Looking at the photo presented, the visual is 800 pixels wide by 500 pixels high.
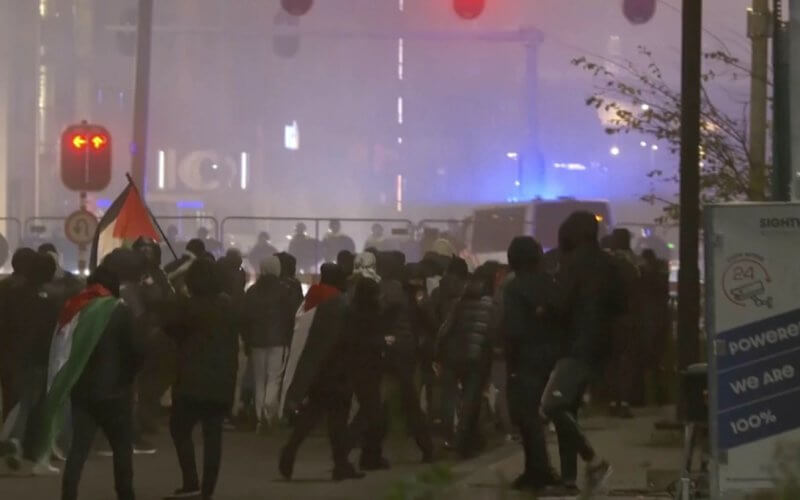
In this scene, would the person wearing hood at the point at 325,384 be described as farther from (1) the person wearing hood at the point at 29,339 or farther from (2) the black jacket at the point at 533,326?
(1) the person wearing hood at the point at 29,339

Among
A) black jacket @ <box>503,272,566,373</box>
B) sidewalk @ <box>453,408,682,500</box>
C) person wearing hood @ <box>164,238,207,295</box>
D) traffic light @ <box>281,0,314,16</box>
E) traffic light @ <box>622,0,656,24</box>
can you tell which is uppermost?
traffic light @ <box>281,0,314,16</box>

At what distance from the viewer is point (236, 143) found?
154 feet

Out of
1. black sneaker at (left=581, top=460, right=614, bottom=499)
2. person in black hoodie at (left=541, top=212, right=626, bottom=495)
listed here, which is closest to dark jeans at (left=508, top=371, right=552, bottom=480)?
person in black hoodie at (left=541, top=212, right=626, bottom=495)

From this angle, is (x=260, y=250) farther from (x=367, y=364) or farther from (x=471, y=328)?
(x=367, y=364)

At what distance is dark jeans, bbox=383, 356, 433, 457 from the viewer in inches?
501

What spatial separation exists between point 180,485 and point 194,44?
112 ft

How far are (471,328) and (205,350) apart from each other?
3330 mm

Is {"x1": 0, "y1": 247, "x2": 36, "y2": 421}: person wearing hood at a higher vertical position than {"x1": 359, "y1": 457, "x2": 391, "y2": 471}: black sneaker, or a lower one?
higher

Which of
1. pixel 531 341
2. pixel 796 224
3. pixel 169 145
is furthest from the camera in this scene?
pixel 169 145

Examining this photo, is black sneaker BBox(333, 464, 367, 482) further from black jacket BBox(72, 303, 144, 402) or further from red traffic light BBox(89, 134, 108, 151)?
red traffic light BBox(89, 134, 108, 151)

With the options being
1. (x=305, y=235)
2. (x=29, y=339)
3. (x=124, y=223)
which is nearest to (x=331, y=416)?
(x=29, y=339)

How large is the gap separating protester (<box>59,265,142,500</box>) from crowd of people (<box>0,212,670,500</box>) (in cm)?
1

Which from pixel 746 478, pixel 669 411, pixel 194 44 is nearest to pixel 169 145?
pixel 194 44

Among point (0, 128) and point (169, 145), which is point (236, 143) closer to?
point (169, 145)
